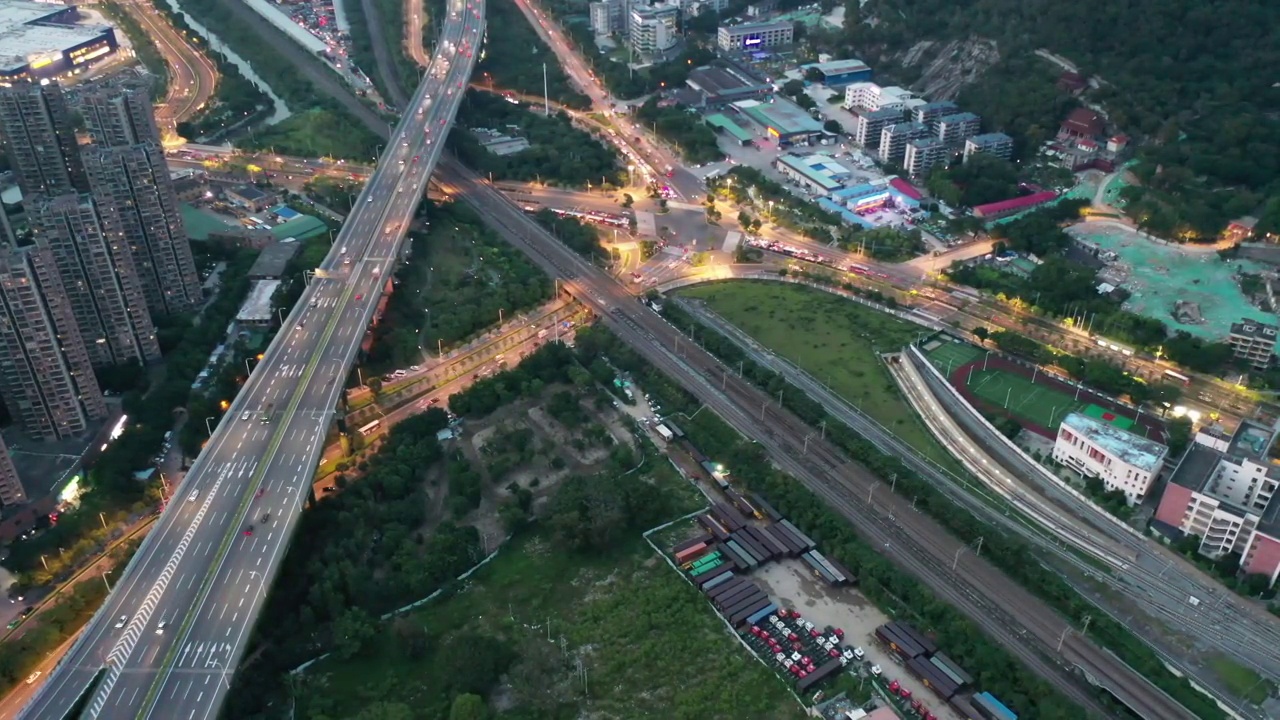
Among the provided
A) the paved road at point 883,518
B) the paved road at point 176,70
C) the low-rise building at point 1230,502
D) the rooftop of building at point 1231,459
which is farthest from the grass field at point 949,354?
the paved road at point 176,70

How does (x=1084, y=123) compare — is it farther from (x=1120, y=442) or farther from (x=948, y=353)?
(x=1120, y=442)

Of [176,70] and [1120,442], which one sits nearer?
[1120,442]

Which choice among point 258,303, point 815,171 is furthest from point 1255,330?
point 258,303

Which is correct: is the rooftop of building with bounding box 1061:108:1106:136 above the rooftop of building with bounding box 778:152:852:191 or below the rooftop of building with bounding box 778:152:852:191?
above

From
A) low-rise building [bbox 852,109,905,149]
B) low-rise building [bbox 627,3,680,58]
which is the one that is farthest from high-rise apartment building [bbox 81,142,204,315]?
low-rise building [bbox 627,3,680,58]

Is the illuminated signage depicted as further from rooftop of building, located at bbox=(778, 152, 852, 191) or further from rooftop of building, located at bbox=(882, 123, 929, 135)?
rooftop of building, located at bbox=(882, 123, 929, 135)

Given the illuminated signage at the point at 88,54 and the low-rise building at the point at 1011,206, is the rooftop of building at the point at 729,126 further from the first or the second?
the illuminated signage at the point at 88,54
